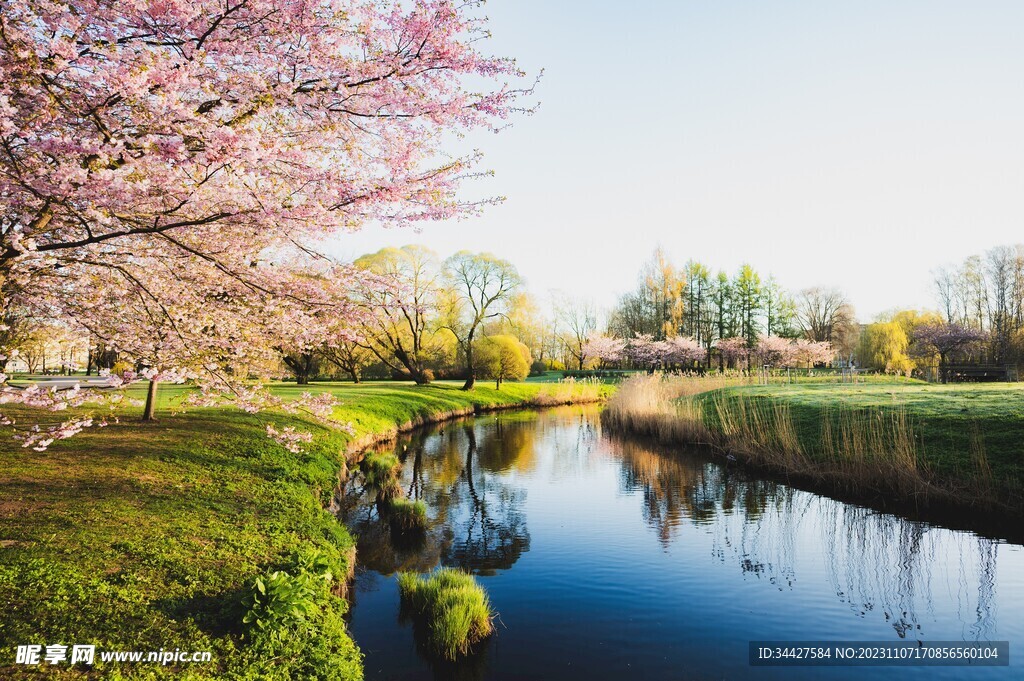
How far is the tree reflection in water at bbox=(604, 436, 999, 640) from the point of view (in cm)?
661

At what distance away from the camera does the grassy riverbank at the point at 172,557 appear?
4.14 m

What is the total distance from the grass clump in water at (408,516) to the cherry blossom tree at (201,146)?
402cm

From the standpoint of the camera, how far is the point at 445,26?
505 cm

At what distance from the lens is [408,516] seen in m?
9.39

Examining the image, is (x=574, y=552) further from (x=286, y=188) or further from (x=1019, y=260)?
(x=1019, y=260)

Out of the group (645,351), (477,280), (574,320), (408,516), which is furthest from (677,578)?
(574,320)

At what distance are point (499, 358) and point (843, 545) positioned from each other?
2749 centimetres

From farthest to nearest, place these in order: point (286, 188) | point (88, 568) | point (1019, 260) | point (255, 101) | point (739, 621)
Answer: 1. point (1019, 260)
2. point (739, 621)
3. point (286, 188)
4. point (88, 568)
5. point (255, 101)

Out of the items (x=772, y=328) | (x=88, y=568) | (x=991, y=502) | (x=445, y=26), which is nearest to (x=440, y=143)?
(x=445, y=26)

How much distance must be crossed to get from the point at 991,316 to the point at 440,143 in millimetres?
59002

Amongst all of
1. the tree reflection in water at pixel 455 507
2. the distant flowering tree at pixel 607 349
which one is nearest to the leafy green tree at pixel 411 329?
the tree reflection in water at pixel 455 507

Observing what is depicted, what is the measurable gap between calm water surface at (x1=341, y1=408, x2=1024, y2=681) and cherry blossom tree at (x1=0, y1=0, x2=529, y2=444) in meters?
4.05

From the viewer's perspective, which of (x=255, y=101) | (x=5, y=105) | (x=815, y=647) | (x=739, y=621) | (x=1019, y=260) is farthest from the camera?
(x=1019, y=260)

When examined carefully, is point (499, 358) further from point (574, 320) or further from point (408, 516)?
point (574, 320)
